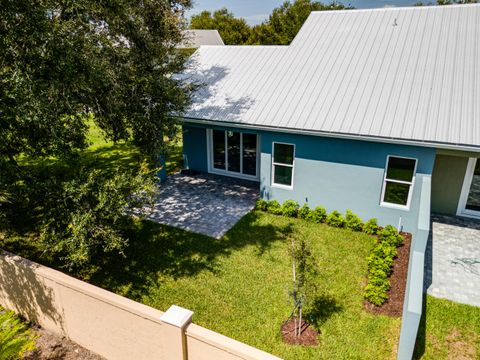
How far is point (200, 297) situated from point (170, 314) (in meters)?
2.64

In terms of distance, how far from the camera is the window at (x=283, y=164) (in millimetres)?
11711

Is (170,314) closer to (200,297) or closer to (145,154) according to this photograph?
(200,297)

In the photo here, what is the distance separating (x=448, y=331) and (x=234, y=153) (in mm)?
10109

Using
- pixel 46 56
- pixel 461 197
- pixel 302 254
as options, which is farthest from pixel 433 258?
Result: pixel 46 56

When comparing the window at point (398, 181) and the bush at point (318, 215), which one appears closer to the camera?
the window at point (398, 181)

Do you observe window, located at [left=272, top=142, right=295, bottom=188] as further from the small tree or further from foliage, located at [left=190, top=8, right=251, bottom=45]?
foliage, located at [left=190, top=8, right=251, bottom=45]

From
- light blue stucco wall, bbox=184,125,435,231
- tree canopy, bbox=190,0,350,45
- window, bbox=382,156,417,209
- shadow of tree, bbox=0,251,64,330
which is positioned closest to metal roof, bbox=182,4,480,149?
light blue stucco wall, bbox=184,125,435,231

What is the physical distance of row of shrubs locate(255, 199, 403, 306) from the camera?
7.69 m

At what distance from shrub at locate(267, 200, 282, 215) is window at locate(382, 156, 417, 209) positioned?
3389mm

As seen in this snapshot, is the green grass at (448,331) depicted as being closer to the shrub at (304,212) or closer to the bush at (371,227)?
the bush at (371,227)

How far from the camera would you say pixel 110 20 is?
27.5 feet

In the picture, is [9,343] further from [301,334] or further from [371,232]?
[371,232]

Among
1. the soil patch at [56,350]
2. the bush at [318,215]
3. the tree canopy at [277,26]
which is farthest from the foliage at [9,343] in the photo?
the tree canopy at [277,26]

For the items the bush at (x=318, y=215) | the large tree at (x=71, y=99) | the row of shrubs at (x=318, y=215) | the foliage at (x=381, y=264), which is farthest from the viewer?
the bush at (x=318, y=215)
